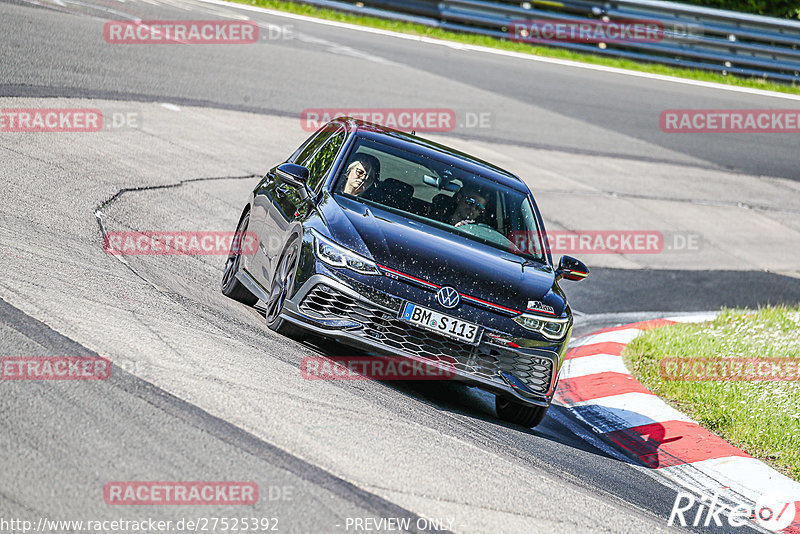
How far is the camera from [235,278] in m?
8.16

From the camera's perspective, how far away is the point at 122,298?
21.7 feet

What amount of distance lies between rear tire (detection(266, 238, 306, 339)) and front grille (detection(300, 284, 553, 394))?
25cm

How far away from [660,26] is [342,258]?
1874 cm

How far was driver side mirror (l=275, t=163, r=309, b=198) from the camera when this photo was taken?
24.6 ft

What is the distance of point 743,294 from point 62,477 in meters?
10.1

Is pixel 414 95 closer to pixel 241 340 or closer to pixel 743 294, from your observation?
pixel 743 294

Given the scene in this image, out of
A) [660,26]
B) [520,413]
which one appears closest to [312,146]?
A: [520,413]

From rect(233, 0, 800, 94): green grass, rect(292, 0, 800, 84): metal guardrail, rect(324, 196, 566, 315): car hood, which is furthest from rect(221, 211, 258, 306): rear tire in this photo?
rect(292, 0, 800, 84): metal guardrail

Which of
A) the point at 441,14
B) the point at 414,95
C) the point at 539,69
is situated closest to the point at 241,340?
the point at 414,95

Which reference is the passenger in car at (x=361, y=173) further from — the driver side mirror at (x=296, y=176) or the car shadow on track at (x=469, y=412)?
the car shadow on track at (x=469, y=412)

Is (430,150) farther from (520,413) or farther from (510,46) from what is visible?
(510,46)

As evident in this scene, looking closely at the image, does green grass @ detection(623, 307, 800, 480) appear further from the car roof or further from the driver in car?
the driver in car

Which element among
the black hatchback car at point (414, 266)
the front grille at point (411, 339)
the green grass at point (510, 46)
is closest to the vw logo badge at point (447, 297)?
the black hatchback car at point (414, 266)

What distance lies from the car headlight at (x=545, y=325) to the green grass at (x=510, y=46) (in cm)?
1737
